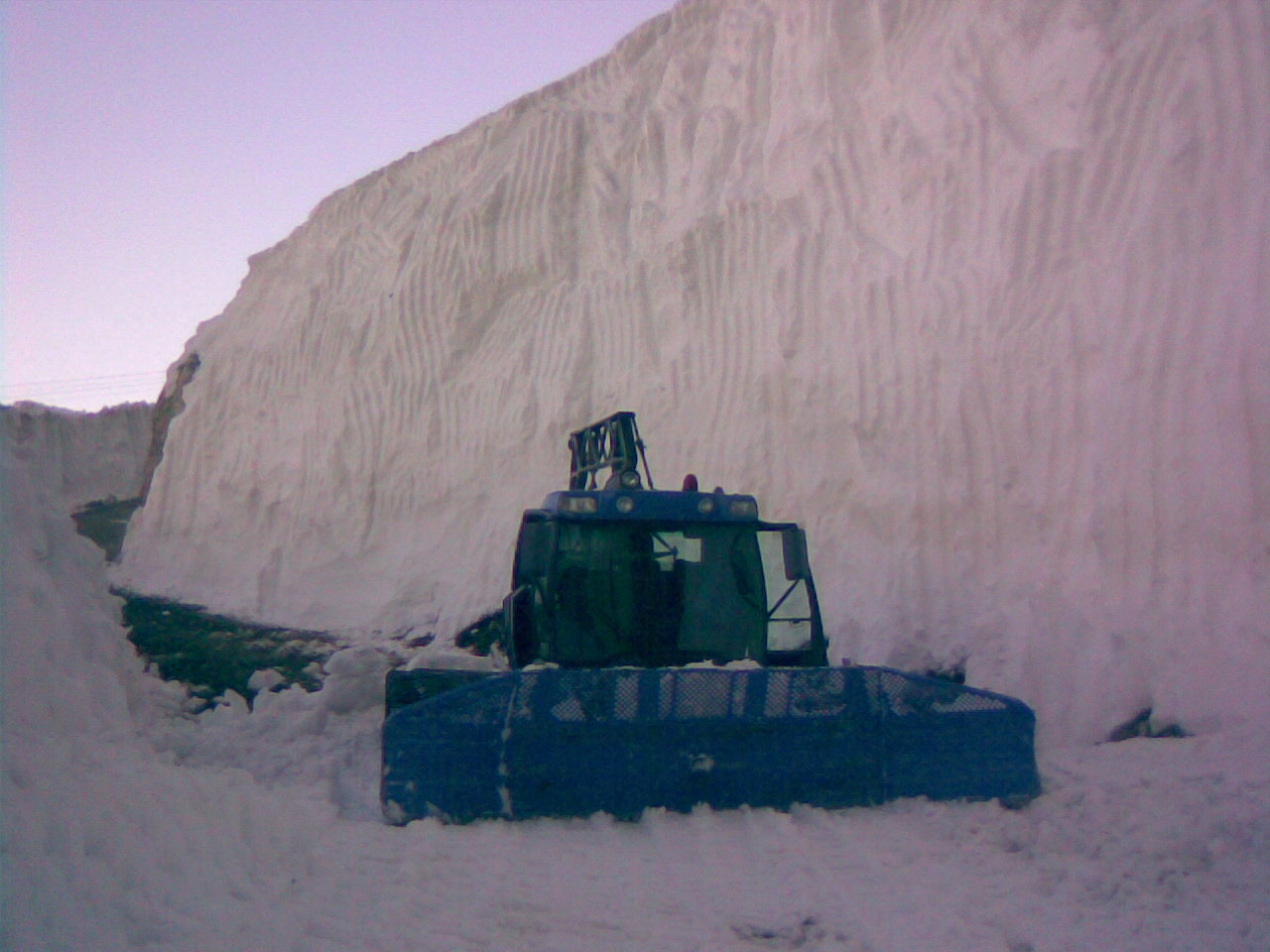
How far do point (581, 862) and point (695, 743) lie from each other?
834 millimetres

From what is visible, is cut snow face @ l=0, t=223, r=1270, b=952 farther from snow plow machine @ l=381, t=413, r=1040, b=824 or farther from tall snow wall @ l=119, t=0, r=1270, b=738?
tall snow wall @ l=119, t=0, r=1270, b=738

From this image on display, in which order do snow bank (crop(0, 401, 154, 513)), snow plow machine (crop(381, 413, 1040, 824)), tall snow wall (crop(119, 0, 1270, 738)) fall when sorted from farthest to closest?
snow bank (crop(0, 401, 154, 513)) → tall snow wall (crop(119, 0, 1270, 738)) → snow plow machine (crop(381, 413, 1040, 824))

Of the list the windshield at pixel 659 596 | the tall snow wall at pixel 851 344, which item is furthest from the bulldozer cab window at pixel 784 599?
the tall snow wall at pixel 851 344

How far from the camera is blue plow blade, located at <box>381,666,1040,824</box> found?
14.7 ft

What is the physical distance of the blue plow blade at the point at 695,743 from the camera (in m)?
4.48

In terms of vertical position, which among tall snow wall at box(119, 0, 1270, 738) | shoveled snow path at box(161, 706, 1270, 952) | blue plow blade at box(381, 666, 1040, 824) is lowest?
shoveled snow path at box(161, 706, 1270, 952)

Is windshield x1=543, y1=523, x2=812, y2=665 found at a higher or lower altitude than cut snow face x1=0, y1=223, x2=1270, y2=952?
higher

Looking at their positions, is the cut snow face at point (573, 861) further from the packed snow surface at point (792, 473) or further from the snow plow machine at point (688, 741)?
the snow plow machine at point (688, 741)

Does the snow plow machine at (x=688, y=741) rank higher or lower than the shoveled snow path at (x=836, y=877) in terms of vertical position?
higher

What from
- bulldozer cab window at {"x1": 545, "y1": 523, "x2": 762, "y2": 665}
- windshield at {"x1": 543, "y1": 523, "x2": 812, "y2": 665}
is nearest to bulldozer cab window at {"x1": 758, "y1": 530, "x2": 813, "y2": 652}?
windshield at {"x1": 543, "y1": 523, "x2": 812, "y2": 665}

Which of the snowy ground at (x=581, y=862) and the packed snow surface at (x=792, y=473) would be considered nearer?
the snowy ground at (x=581, y=862)

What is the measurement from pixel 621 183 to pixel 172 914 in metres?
13.1

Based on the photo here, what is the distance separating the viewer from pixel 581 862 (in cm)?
400

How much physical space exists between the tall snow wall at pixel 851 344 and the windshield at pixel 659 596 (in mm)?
2251
